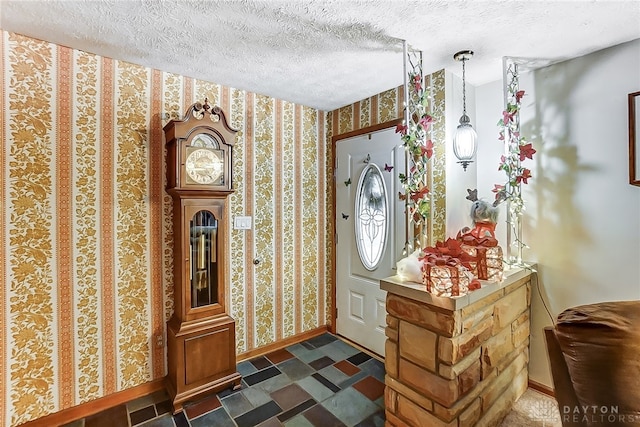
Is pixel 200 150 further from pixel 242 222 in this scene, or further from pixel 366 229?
pixel 366 229

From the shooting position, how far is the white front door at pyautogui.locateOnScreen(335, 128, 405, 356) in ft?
7.95

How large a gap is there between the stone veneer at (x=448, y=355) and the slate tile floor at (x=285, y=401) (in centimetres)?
38

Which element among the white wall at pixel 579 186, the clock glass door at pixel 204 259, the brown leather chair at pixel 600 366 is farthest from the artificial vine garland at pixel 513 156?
the clock glass door at pixel 204 259

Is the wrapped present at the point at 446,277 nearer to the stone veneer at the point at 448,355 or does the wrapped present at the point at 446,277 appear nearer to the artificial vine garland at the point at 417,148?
the stone veneer at the point at 448,355

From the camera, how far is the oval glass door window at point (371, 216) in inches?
99.2

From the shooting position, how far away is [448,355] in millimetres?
1324

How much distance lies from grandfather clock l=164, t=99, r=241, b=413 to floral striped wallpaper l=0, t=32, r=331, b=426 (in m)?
0.20

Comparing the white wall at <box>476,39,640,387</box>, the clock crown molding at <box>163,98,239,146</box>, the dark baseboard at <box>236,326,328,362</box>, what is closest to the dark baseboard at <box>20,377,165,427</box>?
the dark baseboard at <box>236,326,328,362</box>

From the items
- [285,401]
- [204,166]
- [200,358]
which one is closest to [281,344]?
[285,401]

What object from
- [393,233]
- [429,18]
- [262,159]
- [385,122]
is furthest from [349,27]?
[393,233]

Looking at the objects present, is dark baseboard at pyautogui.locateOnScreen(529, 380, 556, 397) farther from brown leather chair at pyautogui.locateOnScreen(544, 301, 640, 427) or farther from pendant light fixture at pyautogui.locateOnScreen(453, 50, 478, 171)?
pendant light fixture at pyautogui.locateOnScreen(453, 50, 478, 171)

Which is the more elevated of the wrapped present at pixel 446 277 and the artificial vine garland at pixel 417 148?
the artificial vine garland at pixel 417 148

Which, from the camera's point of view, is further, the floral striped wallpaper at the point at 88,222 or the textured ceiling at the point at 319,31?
the floral striped wallpaper at the point at 88,222

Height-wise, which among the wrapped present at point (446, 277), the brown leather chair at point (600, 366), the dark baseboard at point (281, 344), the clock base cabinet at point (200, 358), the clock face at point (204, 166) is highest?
the clock face at point (204, 166)
